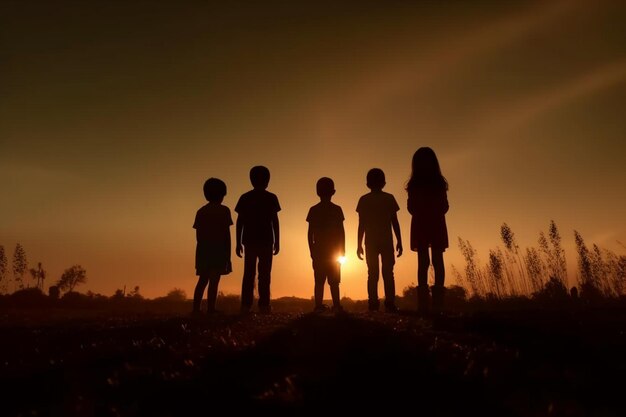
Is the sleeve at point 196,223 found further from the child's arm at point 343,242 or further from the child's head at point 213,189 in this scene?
the child's arm at point 343,242

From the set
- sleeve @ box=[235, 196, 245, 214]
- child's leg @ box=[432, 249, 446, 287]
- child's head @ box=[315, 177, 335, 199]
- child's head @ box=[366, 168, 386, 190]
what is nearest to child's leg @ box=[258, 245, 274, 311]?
sleeve @ box=[235, 196, 245, 214]

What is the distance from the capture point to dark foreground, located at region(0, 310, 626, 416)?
105 inches

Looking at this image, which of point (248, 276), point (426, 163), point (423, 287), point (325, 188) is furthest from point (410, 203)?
point (248, 276)

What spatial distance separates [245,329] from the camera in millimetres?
6527

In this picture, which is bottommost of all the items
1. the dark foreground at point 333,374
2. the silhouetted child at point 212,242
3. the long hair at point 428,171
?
the dark foreground at point 333,374

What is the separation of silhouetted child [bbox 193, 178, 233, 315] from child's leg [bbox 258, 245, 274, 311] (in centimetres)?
130

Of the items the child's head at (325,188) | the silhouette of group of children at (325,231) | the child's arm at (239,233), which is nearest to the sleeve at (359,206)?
the silhouette of group of children at (325,231)

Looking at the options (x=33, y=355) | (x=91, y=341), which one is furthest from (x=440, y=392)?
(x=91, y=341)

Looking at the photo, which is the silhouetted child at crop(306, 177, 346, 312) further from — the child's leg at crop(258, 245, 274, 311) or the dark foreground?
the dark foreground

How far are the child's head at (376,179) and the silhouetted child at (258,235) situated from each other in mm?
2608

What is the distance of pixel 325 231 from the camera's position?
12.5 meters

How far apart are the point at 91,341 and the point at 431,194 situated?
7.45m

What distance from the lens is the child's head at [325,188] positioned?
12.5 meters

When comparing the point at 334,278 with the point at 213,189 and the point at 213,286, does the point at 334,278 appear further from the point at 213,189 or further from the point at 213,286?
the point at 213,189
